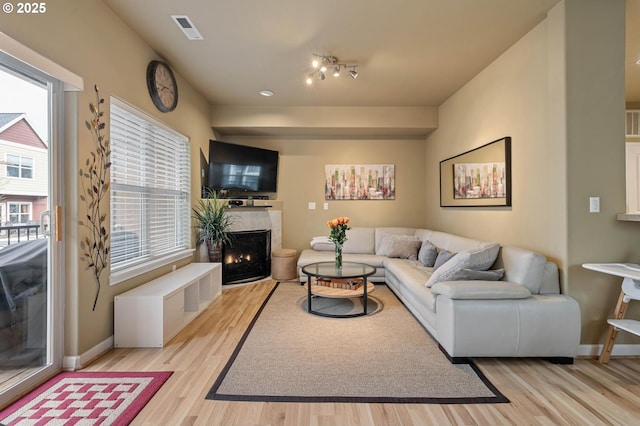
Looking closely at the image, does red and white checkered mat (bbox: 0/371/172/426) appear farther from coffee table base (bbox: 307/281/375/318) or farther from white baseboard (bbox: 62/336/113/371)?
coffee table base (bbox: 307/281/375/318)

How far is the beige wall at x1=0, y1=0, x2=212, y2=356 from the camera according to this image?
1.86 metres

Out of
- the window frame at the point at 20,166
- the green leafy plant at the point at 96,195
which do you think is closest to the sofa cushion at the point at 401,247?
the green leafy plant at the point at 96,195

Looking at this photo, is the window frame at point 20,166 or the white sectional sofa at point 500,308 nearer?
the window frame at point 20,166

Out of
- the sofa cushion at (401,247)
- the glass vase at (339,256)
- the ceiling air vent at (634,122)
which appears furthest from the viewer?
the sofa cushion at (401,247)

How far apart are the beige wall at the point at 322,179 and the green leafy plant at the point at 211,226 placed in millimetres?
1344

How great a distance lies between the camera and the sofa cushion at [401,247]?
4301mm

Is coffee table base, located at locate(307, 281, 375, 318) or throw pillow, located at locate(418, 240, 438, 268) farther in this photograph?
throw pillow, located at locate(418, 240, 438, 268)

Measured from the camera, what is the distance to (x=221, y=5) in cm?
229

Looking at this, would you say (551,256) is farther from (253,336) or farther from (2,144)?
(2,144)

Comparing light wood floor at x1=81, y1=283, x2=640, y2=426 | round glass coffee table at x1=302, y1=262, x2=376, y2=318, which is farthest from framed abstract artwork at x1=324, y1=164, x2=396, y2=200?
light wood floor at x1=81, y1=283, x2=640, y2=426

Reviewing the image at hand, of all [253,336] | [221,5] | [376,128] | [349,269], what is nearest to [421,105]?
[376,128]

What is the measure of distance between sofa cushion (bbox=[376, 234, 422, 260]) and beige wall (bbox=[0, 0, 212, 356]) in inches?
130

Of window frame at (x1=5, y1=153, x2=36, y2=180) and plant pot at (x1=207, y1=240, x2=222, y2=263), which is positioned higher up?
window frame at (x1=5, y1=153, x2=36, y2=180)

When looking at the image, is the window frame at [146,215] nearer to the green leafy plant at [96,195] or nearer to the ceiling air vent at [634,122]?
the green leafy plant at [96,195]
